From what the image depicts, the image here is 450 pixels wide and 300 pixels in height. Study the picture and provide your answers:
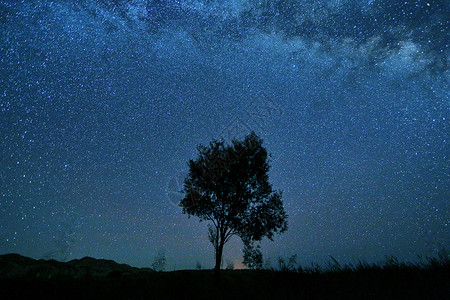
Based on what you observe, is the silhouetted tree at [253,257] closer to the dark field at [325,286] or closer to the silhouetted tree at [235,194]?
the silhouetted tree at [235,194]

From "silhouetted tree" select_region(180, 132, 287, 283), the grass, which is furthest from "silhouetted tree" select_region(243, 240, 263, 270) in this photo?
the grass

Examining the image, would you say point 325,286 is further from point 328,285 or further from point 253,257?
point 253,257

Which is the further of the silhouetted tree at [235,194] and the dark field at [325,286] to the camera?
the silhouetted tree at [235,194]

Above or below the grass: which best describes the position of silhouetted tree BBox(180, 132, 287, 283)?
above

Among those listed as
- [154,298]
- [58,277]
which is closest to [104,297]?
[154,298]

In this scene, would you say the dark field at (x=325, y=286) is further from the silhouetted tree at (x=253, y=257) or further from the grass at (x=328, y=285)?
the silhouetted tree at (x=253, y=257)

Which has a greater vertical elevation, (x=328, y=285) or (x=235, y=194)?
(x=235, y=194)

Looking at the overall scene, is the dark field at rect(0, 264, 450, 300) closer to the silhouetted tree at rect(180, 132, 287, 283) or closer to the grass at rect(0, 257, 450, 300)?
the grass at rect(0, 257, 450, 300)

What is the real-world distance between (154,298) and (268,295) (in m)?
2.52

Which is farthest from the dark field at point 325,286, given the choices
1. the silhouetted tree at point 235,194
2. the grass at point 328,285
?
the silhouetted tree at point 235,194

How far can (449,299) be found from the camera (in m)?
3.31

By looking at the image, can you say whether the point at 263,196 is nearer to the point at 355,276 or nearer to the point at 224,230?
the point at 224,230

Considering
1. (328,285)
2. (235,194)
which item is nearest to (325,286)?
(328,285)

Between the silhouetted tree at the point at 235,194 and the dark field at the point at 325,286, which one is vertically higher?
the silhouetted tree at the point at 235,194
